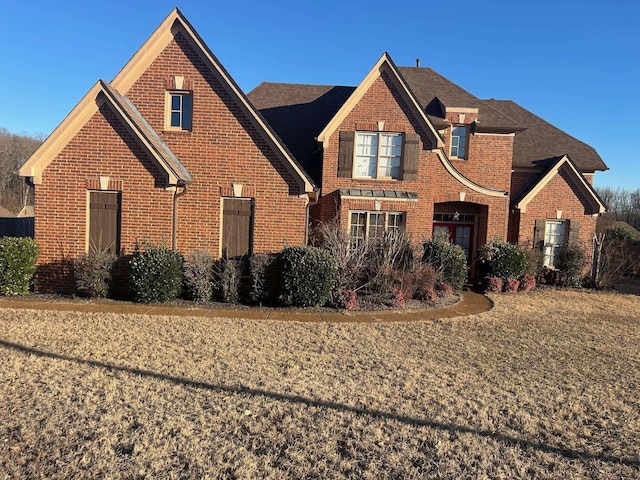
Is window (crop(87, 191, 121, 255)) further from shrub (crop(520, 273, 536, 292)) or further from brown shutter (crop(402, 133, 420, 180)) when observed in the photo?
shrub (crop(520, 273, 536, 292))

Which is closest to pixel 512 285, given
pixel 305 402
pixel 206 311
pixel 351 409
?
pixel 206 311

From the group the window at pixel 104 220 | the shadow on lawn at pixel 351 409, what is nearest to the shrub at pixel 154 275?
the window at pixel 104 220

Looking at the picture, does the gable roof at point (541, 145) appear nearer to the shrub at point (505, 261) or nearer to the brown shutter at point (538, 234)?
the brown shutter at point (538, 234)

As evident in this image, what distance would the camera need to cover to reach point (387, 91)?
48.7 feet

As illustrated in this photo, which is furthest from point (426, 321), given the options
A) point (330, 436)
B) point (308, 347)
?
point (330, 436)

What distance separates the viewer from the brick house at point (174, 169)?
11.0m

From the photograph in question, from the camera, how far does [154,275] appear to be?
10305 mm

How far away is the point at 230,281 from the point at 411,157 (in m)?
7.95

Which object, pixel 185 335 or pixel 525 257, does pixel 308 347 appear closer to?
pixel 185 335

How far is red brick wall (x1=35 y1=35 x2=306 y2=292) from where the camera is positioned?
434 inches

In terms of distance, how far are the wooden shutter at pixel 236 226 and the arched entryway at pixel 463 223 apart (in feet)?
27.3

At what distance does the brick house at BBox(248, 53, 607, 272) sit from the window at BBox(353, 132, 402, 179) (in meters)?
0.04

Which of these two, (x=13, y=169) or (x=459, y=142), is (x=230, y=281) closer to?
(x=459, y=142)

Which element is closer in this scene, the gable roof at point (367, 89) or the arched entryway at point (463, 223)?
the gable roof at point (367, 89)
